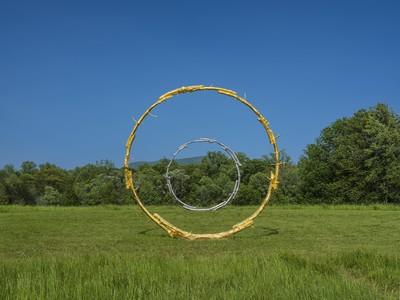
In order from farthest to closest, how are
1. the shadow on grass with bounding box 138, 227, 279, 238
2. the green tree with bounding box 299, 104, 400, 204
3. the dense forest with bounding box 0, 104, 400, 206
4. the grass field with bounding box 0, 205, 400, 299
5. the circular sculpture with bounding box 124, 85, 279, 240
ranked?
1. the green tree with bounding box 299, 104, 400, 204
2. the dense forest with bounding box 0, 104, 400, 206
3. the shadow on grass with bounding box 138, 227, 279, 238
4. the circular sculpture with bounding box 124, 85, 279, 240
5. the grass field with bounding box 0, 205, 400, 299

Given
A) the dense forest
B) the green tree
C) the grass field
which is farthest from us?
the green tree

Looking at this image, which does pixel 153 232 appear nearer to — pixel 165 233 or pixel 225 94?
pixel 165 233

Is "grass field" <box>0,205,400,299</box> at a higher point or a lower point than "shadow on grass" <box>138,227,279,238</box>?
lower

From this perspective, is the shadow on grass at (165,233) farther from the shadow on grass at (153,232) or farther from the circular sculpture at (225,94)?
the circular sculpture at (225,94)

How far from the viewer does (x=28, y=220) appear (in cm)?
2031

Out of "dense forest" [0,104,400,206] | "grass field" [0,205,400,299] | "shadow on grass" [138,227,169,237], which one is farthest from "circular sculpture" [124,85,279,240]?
"dense forest" [0,104,400,206]

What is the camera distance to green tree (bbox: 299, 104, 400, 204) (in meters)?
52.0

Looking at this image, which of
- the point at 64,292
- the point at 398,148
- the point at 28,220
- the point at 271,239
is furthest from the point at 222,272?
the point at 398,148

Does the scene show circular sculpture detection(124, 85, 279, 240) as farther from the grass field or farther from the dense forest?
the dense forest

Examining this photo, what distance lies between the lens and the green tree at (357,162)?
52000mm

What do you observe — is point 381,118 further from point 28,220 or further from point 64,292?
point 64,292

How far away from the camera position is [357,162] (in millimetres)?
53844

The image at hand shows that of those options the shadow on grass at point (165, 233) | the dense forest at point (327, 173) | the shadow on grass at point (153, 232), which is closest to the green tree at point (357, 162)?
the dense forest at point (327, 173)

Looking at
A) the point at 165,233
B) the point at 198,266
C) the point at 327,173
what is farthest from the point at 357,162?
the point at 198,266
